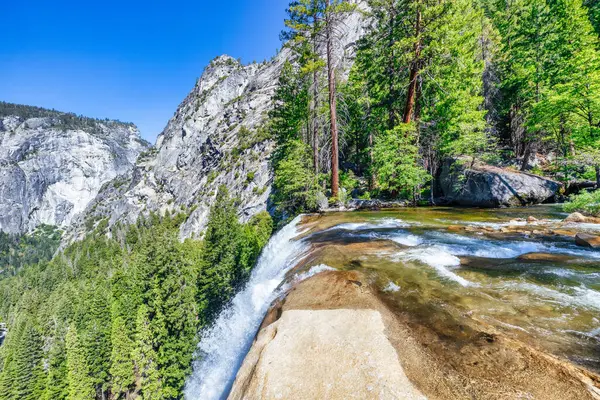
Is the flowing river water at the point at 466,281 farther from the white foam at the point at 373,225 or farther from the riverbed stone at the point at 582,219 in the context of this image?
the riverbed stone at the point at 582,219

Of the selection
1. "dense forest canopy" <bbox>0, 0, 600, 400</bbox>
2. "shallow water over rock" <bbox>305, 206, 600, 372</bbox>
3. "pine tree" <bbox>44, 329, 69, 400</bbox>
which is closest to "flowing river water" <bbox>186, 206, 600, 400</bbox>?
"shallow water over rock" <bbox>305, 206, 600, 372</bbox>

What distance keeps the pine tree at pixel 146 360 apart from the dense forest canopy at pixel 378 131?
0.32ft

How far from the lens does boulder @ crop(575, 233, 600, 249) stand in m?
6.46

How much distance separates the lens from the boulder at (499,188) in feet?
47.3

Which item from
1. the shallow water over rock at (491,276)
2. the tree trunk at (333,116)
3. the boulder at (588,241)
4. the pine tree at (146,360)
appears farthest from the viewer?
the pine tree at (146,360)

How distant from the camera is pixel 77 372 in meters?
24.6

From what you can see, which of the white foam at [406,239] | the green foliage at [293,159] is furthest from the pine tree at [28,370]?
the white foam at [406,239]

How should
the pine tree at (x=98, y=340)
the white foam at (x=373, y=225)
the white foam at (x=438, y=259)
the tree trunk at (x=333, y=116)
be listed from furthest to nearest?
the pine tree at (x=98, y=340) < the tree trunk at (x=333, y=116) < the white foam at (x=373, y=225) < the white foam at (x=438, y=259)

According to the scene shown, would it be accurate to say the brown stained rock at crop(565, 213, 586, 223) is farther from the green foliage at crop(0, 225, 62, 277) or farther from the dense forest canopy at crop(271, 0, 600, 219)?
the green foliage at crop(0, 225, 62, 277)

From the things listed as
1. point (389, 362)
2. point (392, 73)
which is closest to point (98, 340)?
point (389, 362)

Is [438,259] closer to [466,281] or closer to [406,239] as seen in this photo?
[466,281]

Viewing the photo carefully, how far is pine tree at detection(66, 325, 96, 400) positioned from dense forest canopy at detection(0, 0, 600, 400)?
4.6 inches

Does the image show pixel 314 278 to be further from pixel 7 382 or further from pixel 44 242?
pixel 44 242

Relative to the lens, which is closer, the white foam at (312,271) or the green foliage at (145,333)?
the white foam at (312,271)
